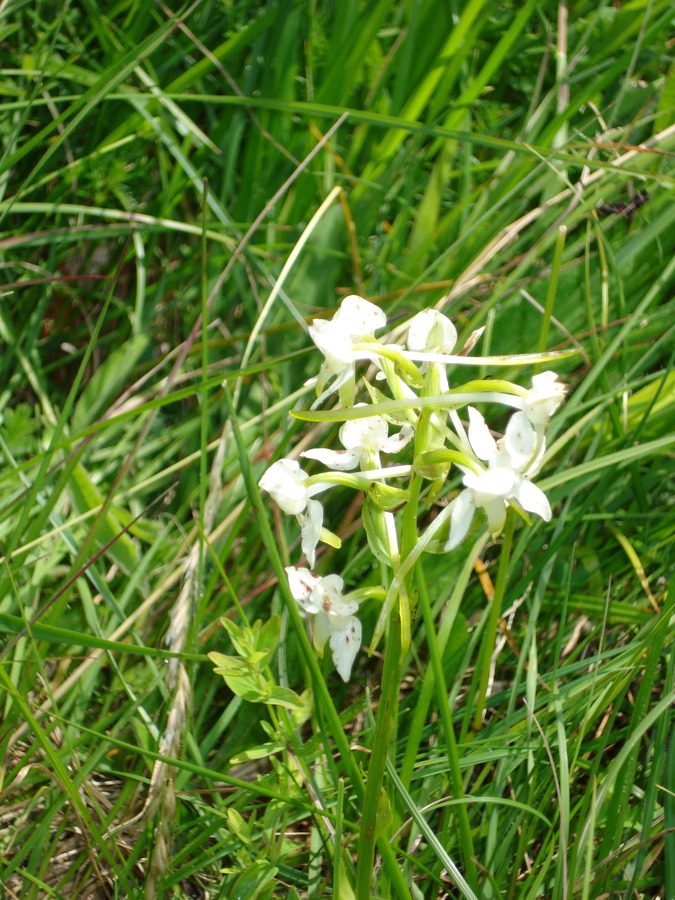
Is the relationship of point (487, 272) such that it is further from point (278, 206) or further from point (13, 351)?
point (13, 351)

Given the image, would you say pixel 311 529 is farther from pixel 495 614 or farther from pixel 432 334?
pixel 495 614

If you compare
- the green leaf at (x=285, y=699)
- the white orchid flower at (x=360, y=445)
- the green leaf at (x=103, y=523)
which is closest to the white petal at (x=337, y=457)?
the white orchid flower at (x=360, y=445)

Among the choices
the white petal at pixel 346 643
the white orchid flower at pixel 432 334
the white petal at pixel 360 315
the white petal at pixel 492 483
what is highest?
the white petal at pixel 360 315

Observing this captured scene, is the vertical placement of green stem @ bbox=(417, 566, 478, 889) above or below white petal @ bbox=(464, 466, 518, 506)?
below

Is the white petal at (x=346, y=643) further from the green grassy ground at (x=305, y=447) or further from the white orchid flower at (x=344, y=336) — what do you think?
the white orchid flower at (x=344, y=336)

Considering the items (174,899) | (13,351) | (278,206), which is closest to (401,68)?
(278,206)

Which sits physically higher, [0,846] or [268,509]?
[268,509]

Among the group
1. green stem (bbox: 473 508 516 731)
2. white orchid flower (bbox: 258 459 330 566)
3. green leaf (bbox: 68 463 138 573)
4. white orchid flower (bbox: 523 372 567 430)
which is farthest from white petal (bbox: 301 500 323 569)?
green leaf (bbox: 68 463 138 573)

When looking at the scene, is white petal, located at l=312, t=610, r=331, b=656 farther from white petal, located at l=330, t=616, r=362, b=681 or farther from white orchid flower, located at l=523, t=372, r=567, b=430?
white orchid flower, located at l=523, t=372, r=567, b=430
